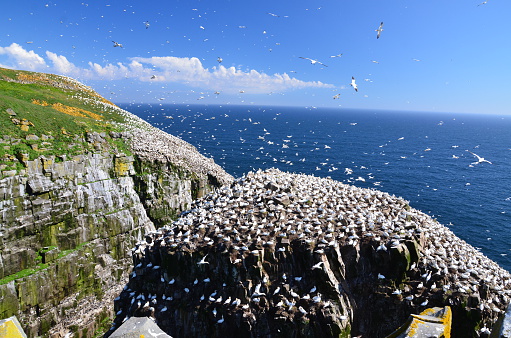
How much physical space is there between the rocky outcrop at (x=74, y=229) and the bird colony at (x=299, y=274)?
37.8ft

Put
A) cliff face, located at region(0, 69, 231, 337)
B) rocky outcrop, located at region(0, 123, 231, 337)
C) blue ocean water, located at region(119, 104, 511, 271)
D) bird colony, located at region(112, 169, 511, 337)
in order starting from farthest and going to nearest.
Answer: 1. blue ocean water, located at region(119, 104, 511, 271)
2. cliff face, located at region(0, 69, 231, 337)
3. rocky outcrop, located at region(0, 123, 231, 337)
4. bird colony, located at region(112, 169, 511, 337)

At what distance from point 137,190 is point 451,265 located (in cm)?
3187

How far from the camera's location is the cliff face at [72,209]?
2416cm

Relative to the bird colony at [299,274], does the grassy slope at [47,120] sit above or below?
above

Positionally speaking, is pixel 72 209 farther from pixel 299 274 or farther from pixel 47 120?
pixel 299 274

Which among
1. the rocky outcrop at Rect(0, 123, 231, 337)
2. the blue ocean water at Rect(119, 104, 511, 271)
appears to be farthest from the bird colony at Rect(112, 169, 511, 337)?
the blue ocean water at Rect(119, 104, 511, 271)

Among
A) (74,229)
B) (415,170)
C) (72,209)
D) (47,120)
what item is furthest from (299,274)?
(415,170)

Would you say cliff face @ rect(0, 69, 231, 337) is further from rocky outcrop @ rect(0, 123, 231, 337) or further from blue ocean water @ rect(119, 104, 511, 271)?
blue ocean water @ rect(119, 104, 511, 271)

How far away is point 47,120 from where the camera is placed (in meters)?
33.0

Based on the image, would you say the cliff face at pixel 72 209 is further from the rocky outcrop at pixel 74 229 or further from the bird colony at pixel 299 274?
the bird colony at pixel 299 274

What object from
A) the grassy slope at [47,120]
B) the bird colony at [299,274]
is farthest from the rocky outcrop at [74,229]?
the bird colony at [299,274]

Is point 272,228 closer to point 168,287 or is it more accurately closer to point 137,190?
point 168,287

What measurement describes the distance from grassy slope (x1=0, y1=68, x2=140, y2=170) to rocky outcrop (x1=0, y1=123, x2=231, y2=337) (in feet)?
4.54

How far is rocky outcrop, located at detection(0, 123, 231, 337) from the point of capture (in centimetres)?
2394
